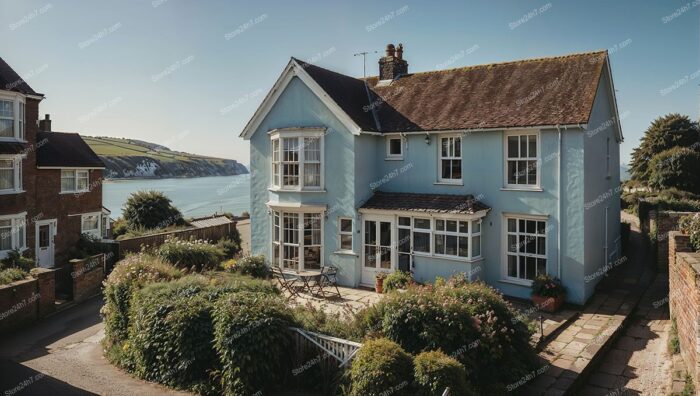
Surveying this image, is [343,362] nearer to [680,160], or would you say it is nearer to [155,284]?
[155,284]

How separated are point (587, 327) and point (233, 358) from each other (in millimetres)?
9535

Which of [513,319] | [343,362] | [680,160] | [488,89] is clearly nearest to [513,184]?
[488,89]

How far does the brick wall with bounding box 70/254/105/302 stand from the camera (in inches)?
687

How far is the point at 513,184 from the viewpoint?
15.6 m

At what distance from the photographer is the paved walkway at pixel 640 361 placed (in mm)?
9391

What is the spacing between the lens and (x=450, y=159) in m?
16.9

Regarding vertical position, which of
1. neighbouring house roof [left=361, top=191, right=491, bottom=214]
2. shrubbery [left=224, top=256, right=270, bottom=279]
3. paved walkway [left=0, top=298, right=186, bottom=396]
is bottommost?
paved walkway [left=0, top=298, right=186, bottom=396]

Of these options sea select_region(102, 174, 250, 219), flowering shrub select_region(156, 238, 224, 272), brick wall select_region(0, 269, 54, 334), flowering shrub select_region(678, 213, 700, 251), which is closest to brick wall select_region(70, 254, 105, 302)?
brick wall select_region(0, 269, 54, 334)

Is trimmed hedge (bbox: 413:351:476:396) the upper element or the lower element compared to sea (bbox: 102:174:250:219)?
lower

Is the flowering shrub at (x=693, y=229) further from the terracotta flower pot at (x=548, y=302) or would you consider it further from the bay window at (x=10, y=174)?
the bay window at (x=10, y=174)

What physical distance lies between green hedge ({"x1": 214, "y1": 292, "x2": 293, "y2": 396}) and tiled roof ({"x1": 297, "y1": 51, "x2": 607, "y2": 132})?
32.3 feet

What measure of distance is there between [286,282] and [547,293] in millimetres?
8696

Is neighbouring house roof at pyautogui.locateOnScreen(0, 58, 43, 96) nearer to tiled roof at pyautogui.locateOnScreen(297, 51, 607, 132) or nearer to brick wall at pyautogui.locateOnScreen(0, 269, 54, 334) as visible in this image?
brick wall at pyautogui.locateOnScreen(0, 269, 54, 334)

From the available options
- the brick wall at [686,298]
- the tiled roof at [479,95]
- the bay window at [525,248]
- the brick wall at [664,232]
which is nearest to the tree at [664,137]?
the brick wall at [664,232]
